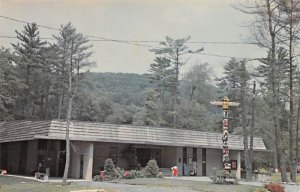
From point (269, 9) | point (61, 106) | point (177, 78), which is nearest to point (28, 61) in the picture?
point (61, 106)

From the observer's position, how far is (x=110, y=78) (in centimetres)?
7531

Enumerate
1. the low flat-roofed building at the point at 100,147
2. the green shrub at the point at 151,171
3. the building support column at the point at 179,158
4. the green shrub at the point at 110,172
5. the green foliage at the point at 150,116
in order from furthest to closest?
the green foliage at the point at 150,116 → the building support column at the point at 179,158 → the low flat-roofed building at the point at 100,147 → the green shrub at the point at 151,171 → the green shrub at the point at 110,172

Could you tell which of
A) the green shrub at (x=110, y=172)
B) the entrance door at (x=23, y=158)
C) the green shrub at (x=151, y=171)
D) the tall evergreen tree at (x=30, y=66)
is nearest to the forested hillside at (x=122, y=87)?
the tall evergreen tree at (x=30, y=66)

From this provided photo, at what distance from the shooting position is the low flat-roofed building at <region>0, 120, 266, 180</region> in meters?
25.6

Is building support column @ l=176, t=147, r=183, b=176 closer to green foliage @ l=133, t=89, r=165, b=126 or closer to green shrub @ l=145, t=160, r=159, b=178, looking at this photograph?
green shrub @ l=145, t=160, r=159, b=178

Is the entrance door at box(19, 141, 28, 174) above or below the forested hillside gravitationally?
below

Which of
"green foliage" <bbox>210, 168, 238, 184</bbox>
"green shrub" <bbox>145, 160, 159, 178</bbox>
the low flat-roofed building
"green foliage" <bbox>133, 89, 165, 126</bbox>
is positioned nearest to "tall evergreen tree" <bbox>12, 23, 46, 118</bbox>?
"green foliage" <bbox>133, 89, 165, 126</bbox>

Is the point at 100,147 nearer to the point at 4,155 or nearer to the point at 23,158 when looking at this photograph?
the point at 23,158

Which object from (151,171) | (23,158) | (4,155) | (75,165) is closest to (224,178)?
(151,171)

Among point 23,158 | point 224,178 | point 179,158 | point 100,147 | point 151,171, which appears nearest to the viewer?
point 224,178

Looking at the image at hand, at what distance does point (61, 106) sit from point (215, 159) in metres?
22.8

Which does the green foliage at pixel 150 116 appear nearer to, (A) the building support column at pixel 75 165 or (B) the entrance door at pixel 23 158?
(B) the entrance door at pixel 23 158

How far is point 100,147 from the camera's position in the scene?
94.8 ft

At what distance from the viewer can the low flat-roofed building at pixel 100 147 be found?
2564cm
